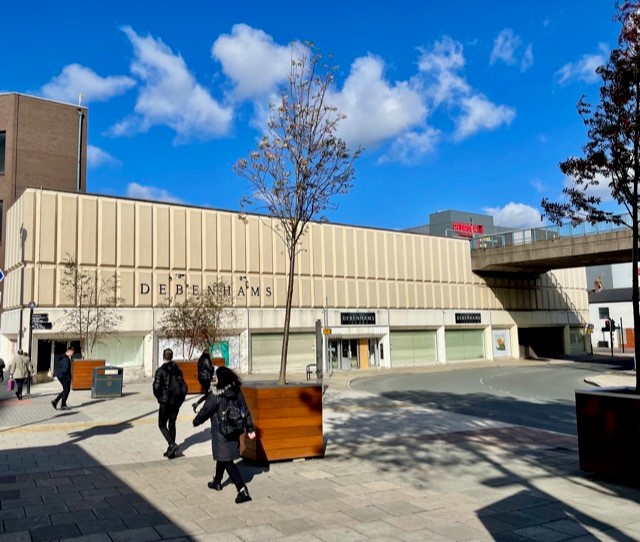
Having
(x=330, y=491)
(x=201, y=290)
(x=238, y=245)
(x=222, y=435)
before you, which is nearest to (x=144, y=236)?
(x=201, y=290)

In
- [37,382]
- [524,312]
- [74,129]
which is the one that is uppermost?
[74,129]

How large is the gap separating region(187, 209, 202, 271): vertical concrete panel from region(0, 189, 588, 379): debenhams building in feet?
0.21

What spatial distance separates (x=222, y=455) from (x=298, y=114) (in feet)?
22.1

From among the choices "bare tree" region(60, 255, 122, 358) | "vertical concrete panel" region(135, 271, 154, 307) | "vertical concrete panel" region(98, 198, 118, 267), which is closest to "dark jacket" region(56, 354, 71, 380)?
"bare tree" region(60, 255, 122, 358)

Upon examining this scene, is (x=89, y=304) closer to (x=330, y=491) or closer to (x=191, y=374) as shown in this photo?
(x=191, y=374)

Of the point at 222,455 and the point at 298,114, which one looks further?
the point at 298,114

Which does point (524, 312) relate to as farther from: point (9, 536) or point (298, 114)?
point (9, 536)

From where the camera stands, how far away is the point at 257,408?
8734 millimetres

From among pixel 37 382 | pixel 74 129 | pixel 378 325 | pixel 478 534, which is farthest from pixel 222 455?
pixel 74 129

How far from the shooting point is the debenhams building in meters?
28.1

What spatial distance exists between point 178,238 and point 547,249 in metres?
25.5

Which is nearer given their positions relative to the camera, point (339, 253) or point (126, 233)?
point (126, 233)

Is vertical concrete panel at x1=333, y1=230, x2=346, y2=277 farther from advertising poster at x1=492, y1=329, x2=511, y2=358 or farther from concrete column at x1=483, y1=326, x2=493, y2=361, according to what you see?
advertising poster at x1=492, y1=329, x2=511, y2=358

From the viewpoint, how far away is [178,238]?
32.1m
